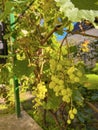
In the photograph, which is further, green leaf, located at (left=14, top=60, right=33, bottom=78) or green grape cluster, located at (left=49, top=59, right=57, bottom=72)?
green leaf, located at (left=14, top=60, right=33, bottom=78)

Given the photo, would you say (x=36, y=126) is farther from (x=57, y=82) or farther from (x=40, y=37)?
(x=57, y=82)

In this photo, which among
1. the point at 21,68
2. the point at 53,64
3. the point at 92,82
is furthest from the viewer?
the point at 21,68

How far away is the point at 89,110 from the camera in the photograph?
7.49ft

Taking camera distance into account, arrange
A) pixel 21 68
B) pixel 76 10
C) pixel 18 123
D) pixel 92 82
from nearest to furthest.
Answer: pixel 76 10 → pixel 92 82 → pixel 21 68 → pixel 18 123

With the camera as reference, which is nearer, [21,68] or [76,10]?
[76,10]

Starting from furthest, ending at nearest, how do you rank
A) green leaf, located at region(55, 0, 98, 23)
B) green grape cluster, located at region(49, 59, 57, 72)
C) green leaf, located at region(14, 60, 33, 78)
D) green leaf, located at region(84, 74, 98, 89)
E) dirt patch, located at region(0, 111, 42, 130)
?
dirt patch, located at region(0, 111, 42, 130) → green leaf, located at region(14, 60, 33, 78) → green grape cluster, located at region(49, 59, 57, 72) → green leaf, located at region(84, 74, 98, 89) → green leaf, located at region(55, 0, 98, 23)

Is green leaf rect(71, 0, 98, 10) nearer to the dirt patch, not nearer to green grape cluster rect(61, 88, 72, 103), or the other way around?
green grape cluster rect(61, 88, 72, 103)

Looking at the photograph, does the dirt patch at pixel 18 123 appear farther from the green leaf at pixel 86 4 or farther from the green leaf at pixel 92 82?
the green leaf at pixel 86 4

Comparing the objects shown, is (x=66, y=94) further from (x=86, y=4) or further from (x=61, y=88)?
(x=86, y=4)

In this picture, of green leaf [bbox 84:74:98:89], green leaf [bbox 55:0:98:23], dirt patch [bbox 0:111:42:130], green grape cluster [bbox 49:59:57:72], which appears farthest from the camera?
dirt patch [bbox 0:111:42:130]

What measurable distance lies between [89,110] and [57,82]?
152 cm

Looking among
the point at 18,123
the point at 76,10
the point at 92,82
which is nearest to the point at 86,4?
the point at 76,10

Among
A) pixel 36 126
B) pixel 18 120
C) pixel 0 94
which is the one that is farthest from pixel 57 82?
pixel 0 94

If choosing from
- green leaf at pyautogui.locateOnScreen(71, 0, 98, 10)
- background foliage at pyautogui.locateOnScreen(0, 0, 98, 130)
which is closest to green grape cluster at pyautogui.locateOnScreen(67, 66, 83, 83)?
background foliage at pyautogui.locateOnScreen(0, 0, 98, 130)
